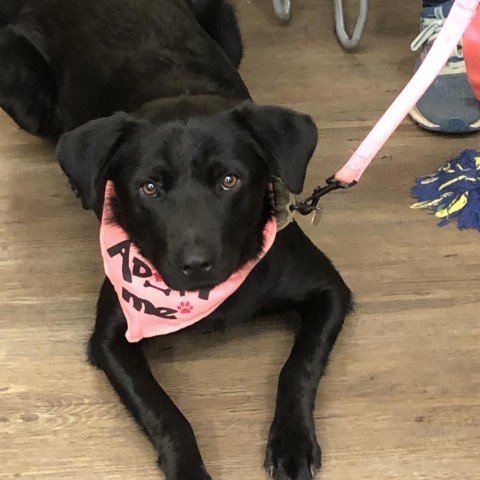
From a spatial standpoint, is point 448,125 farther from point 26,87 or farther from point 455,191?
point 26,87

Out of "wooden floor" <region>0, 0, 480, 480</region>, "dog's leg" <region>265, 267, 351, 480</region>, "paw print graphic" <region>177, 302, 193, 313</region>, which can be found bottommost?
"wooden floor" <region>0, 0, 480, 480</region>

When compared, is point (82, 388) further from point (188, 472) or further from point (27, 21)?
point (27, 21)

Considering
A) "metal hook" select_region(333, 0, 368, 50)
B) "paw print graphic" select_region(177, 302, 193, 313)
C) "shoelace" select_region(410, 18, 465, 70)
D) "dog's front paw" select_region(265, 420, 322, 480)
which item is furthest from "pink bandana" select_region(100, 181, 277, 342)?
"metal hook" select_region(333, 0, 368, 50)

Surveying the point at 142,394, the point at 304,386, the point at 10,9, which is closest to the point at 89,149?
the point at 142,394

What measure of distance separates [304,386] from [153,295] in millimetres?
358

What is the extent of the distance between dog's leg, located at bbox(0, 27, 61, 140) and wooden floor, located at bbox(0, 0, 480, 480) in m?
0.11

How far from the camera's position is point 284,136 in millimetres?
1670

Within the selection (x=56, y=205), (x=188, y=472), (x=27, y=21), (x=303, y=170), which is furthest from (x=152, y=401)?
(x=27, y=21)

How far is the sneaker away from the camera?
2.54m

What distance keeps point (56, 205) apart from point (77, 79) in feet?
1.18

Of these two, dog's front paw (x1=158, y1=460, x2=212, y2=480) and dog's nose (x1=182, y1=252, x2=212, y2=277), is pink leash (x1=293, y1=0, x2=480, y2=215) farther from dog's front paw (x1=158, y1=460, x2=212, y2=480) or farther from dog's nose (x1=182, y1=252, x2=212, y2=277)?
dog's front paw (x1=158, y1=460, x2=212, y2=480)

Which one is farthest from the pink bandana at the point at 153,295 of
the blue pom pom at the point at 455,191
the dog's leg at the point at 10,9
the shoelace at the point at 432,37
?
the shoelace at the point at 432,37

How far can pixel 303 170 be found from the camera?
1688 mm

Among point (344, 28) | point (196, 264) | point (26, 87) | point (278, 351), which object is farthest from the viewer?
point (344, 28)
